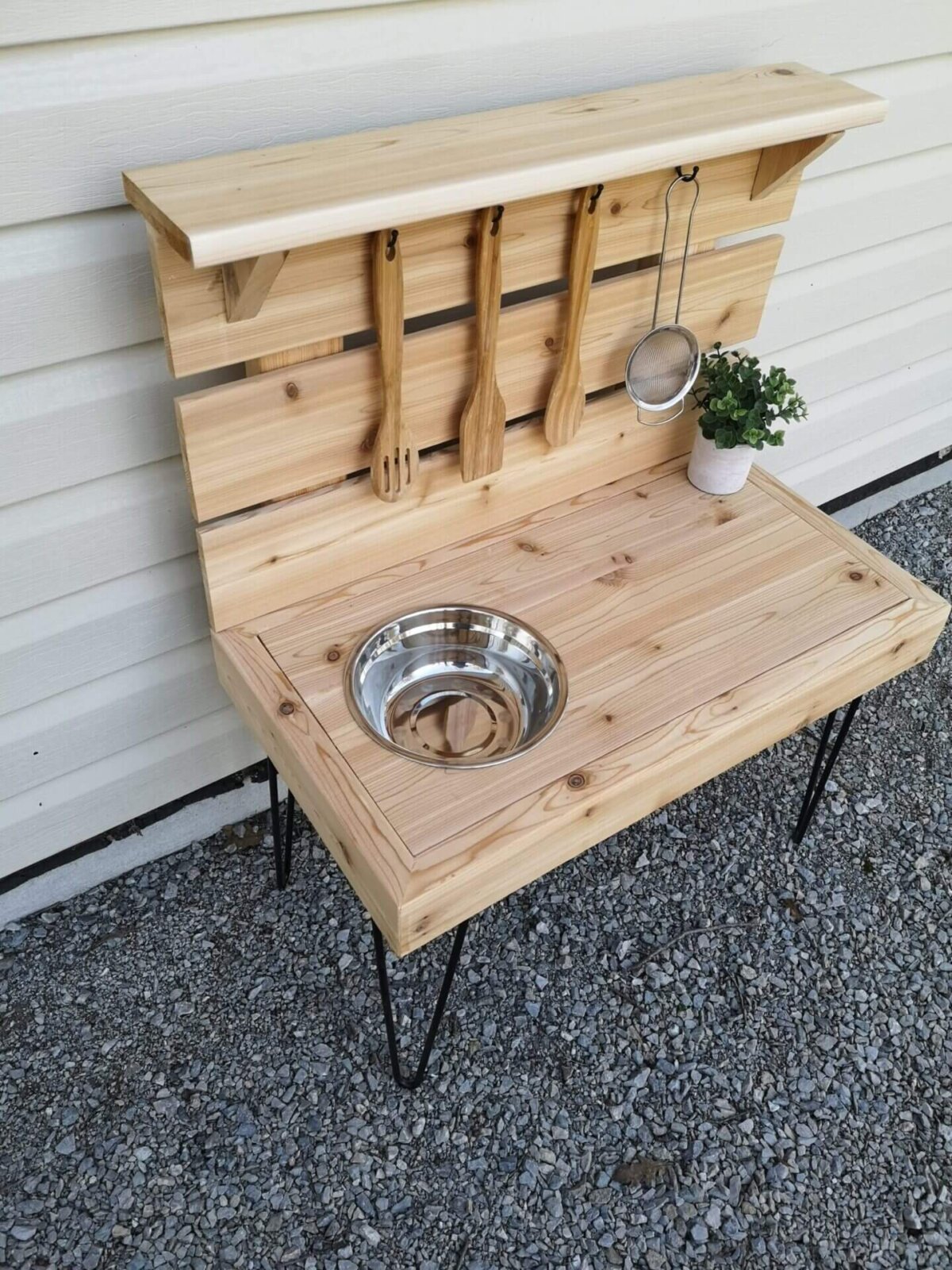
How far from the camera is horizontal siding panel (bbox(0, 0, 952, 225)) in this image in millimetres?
1291

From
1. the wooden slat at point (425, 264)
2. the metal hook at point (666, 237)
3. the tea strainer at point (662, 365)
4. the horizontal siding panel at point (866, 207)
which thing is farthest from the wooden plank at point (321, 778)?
the horizontal siding panel at point (866, 207)

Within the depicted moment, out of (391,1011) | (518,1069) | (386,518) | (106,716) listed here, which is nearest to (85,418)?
(386,518)

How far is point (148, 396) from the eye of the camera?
5.26 ft

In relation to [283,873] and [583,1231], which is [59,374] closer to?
[283,873]

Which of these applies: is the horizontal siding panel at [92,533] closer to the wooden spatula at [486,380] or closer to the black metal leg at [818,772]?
the wooden spatula at [486,380]

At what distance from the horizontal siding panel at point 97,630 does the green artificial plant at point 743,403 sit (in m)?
1.05

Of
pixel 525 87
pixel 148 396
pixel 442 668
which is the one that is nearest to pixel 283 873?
pixel 442 668

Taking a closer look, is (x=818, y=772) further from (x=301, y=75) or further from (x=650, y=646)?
(x=301, y=75)

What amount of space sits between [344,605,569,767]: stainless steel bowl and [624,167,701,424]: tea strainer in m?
0.55

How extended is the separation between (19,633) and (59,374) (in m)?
0.48

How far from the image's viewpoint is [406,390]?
1.72 metres

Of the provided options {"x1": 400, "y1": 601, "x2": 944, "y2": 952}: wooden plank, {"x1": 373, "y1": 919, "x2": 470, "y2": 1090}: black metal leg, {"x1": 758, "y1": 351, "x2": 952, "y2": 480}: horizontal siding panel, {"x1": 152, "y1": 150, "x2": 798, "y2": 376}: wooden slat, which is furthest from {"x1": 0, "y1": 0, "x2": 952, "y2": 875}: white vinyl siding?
{"x1": 400, "y1": 601, "x2": 944, "y2": 952}: wooden plank

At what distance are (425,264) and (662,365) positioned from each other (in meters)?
0.60

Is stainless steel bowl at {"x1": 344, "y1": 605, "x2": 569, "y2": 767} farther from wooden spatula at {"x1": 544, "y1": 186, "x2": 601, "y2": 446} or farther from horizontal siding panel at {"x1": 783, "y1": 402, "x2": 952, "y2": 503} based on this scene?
horizontal siding panel at {"x1": 783, "y1": 402, "x2": 952, "y2": 503}
